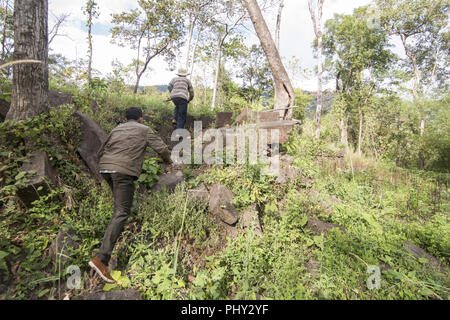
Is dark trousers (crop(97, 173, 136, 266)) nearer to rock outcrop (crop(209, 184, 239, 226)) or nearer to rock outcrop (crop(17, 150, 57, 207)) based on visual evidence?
rock outcrop (crop(17, 150, 57, 207))

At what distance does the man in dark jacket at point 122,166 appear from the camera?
2.52m

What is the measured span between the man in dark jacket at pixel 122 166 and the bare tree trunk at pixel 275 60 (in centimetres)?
467

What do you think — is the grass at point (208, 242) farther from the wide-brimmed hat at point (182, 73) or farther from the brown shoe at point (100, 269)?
the wide-brimmed hat at point (182, 73)

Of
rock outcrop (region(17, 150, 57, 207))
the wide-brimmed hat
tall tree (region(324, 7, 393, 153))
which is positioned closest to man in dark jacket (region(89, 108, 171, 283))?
rock outcrop (region(17, 150, 57, 207))

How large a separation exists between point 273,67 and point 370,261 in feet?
19.2

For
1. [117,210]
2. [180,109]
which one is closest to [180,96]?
[180,109]

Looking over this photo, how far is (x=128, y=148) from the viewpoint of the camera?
2.86 meters

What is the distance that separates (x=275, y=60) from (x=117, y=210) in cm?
625

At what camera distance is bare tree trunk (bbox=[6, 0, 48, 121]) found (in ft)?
11.6

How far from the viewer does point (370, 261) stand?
8.54 feet

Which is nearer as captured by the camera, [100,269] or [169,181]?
[100,269]

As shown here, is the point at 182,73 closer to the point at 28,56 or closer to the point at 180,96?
the point at 180,96

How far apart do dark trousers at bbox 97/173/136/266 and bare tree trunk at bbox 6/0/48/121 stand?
2414mm

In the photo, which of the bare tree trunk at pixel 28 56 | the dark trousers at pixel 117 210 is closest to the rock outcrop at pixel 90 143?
the bare tree trunk at pixel 28 56
